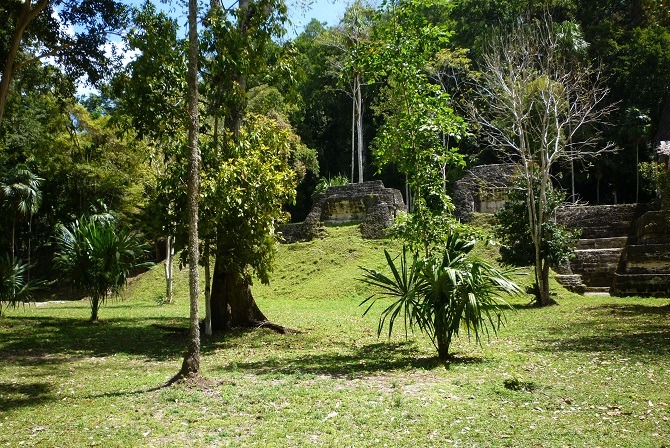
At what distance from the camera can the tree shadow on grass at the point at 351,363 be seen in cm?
787

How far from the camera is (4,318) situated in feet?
46.2

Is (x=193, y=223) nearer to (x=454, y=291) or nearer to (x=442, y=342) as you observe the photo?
(x=454, y=291)

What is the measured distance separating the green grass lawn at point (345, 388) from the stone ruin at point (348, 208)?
13835 mm

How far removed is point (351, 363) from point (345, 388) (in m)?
1.74

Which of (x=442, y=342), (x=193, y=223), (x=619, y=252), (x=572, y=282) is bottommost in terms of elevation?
(x=442, y=342)

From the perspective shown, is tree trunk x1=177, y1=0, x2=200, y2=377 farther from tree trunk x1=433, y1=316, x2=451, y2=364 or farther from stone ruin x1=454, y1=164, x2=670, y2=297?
stone ruin x1=454, y1=164, x2=670, y2=297

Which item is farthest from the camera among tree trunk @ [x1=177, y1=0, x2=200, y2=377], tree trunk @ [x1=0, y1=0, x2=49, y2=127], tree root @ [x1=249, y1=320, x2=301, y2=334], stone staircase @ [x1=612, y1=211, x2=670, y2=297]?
stone staircase @ [x1=612, y1=211, x2=670, y2=297]

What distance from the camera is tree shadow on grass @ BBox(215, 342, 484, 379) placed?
7.87 metres

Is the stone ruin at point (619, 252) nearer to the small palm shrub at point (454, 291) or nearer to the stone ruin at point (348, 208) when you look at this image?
the stone ruin at point (348, 208)

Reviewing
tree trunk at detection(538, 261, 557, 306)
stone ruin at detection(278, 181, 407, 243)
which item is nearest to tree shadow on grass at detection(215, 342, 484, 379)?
tree trunk at detection(538, 261, 557, 306)

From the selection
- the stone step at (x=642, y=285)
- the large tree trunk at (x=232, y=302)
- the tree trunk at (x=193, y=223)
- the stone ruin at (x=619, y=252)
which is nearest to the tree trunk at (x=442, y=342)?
the tree trunk at (x=193, y=223)

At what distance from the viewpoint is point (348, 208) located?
27875 millimetres

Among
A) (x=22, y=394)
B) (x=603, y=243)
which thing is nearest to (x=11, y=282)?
(x=22, y=394)

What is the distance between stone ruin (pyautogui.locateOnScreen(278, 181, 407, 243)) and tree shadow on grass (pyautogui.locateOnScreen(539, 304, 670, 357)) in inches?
540
